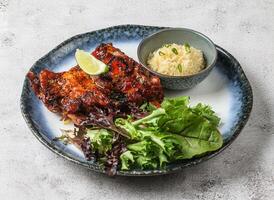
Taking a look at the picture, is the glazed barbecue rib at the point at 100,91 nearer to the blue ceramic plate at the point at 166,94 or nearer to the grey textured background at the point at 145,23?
the blue ceramic plate at the point at 166,94

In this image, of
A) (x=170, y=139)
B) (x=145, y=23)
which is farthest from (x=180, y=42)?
(x=170, y=139)

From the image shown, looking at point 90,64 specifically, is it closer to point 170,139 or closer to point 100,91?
point 100,91

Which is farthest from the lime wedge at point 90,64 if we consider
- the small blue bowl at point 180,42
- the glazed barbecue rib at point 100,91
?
the small blue bowl at point 180,42

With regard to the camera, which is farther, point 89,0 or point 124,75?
point 89,0

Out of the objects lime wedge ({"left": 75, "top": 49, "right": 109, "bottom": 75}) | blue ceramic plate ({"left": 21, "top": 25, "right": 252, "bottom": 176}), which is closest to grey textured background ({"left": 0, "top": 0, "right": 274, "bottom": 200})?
blue ceramic plate ({"left": 21, "top": 25, "right": 252, "bottom": 176})

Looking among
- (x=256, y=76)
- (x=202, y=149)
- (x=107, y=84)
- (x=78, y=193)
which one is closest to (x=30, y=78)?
(x=107, y=84)

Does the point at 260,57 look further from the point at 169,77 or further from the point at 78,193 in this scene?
the point at 78,193
